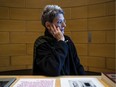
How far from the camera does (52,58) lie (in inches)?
50.9

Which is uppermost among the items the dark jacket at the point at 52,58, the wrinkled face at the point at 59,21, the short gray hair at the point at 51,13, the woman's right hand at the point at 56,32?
the short gray hair at the point at 51,13

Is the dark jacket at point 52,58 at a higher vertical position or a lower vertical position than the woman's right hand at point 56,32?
lower

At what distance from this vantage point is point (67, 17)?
299cm

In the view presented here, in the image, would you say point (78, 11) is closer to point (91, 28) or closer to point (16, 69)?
point (91, 28)

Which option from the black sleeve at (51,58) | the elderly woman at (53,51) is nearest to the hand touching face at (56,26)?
the elderly woman at (53,51)

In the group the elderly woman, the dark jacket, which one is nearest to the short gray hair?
the elderly woman

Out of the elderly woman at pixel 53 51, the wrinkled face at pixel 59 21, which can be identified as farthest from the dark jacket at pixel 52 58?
the wrinkled face at pixel 59 21

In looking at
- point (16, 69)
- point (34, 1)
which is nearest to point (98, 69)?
point (16, 69)

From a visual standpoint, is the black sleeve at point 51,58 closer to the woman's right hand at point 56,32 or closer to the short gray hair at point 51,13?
the woman's right hand at point 56,32

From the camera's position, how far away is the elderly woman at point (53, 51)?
127 cm

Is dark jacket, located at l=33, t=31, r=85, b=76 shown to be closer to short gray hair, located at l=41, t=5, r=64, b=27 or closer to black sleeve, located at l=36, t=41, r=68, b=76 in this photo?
black sleeve, located at l=36, t=41, r=68, b=76

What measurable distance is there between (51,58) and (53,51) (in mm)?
69

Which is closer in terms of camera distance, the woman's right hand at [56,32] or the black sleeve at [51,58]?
the black sleeve at [51,58]

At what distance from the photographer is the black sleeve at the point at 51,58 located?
1222 millimetres
